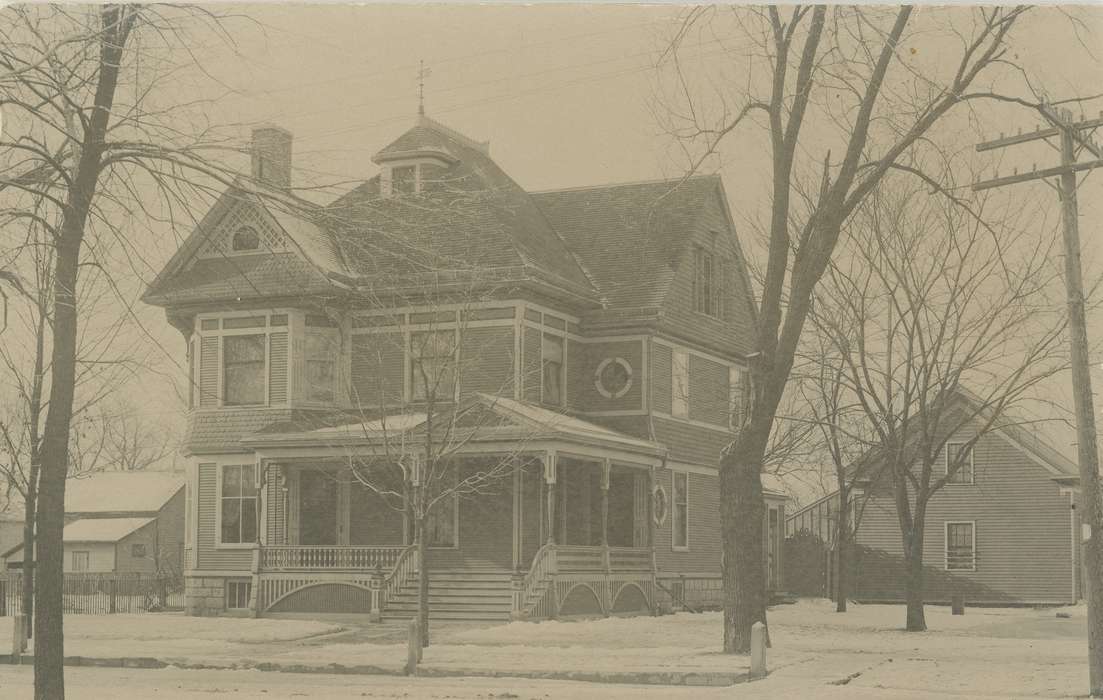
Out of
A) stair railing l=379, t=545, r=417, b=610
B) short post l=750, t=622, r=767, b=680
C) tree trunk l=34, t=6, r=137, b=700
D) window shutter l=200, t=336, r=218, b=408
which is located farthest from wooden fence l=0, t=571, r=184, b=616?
short post l=750, t=622, r=767, b=680

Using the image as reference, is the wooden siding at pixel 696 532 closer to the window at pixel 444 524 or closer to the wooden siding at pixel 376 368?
the window at pixel 444 524

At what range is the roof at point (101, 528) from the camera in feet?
195

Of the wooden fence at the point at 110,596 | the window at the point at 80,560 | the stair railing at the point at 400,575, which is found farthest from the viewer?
the window at the point at 80,560

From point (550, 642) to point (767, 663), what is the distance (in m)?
4.71

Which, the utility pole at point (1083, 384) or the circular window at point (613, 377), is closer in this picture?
the utility pole at point (1083, 384)

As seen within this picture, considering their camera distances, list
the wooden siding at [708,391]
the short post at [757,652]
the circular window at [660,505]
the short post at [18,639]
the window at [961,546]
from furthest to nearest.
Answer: the window at [961,546] < the wooden siding at [708,391] < the circular window at [660,505] < the short post at [18,639] < the short post at [757,652]

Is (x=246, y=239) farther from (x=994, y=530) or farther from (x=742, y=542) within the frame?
(x=994, y=530)

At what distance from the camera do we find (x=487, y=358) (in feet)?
Result: 103

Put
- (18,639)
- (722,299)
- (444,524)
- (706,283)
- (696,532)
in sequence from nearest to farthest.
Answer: (18,639) → (444,524) → (696,532) → (706,283) → (722,299)

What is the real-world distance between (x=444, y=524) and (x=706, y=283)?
10305 mm

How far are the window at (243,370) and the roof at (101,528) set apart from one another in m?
29.2

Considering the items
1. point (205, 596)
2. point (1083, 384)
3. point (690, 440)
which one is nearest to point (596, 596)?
point (690, 440)

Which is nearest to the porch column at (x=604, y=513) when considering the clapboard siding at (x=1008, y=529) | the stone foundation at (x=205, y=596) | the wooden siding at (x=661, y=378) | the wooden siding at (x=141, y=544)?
the wooden siding at (x=661, y=378)

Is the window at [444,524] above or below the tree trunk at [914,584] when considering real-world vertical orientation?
above
